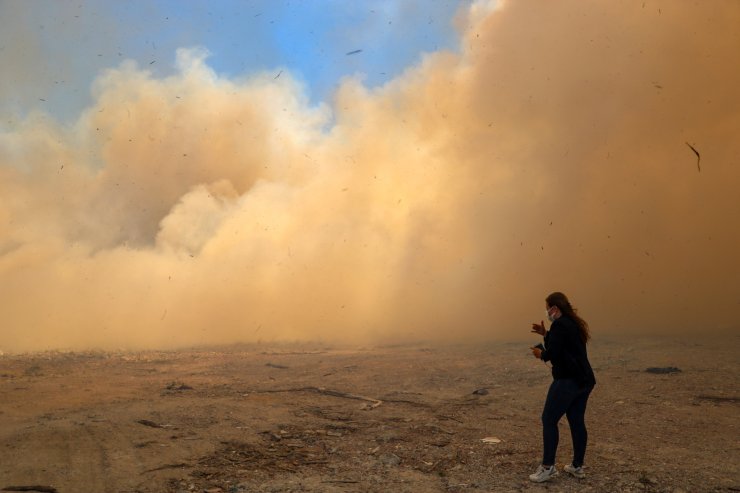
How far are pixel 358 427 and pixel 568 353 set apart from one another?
2.73 meters

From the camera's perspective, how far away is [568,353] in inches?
172

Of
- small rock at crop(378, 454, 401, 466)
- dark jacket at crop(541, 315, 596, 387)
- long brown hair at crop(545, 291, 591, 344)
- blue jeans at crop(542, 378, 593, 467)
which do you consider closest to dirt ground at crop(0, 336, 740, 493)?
small rock at crop(378, 454, 401, 466)

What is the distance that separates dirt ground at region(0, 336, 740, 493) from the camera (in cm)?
457

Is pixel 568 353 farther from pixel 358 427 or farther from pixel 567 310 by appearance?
pixel 358 427

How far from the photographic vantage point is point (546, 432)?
4438 millimetres

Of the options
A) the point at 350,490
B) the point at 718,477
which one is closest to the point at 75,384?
the point at 350,490

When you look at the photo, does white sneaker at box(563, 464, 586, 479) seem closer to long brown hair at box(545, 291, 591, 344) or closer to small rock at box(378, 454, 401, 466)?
long brown hair at box(545, 291, 591, 344)

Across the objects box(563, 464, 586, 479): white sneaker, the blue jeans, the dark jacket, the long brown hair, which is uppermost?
the long brown hair

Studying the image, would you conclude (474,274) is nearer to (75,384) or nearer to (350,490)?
(75,384)

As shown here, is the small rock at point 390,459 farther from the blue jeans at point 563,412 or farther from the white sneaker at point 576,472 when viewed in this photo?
the white sneaker at point 576,472

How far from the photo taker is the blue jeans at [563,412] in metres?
4.36

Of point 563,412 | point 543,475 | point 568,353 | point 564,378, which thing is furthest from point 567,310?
point 543,475

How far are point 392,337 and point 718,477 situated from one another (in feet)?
40.7

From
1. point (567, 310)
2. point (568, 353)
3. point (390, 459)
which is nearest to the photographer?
point (568, 353)
